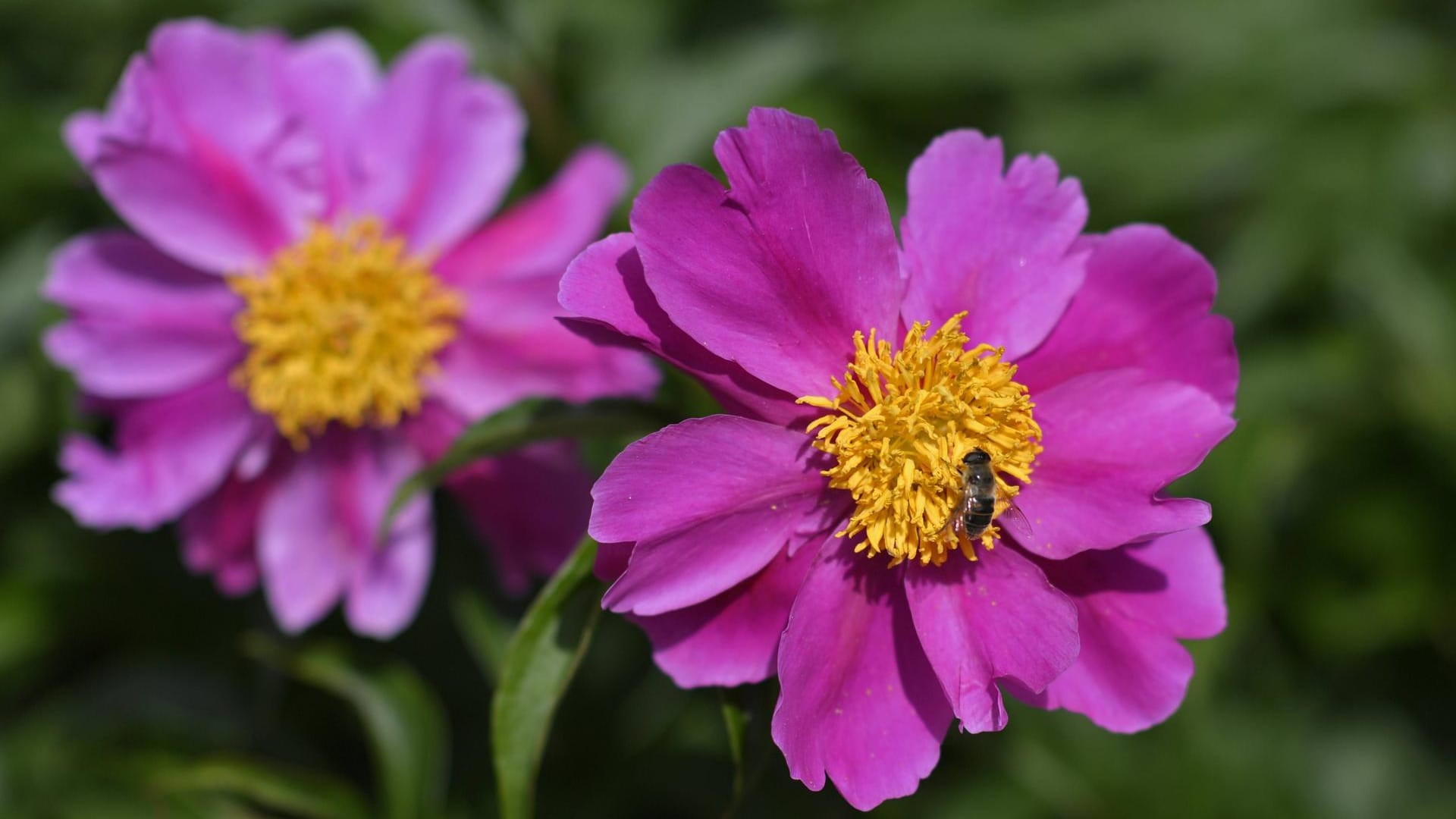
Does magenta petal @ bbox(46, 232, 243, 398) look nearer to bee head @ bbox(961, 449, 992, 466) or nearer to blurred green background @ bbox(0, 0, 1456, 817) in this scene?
blurred green background @ bbox(0, 0, 1456, 817)

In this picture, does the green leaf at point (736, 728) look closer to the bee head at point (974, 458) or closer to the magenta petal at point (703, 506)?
the magenta petal at point (703, 506)

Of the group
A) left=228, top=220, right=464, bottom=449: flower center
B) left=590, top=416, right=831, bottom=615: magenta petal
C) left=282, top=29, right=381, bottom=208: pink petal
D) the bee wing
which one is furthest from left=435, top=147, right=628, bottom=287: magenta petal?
the bee wing

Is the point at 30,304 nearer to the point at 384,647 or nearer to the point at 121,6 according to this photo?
the point at 121,6

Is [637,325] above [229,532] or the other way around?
above

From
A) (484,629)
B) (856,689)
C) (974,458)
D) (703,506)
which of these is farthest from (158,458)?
(974,458)

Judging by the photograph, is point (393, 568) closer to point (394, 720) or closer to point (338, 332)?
point (394, 720)

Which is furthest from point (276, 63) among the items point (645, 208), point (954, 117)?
point (954, 117)

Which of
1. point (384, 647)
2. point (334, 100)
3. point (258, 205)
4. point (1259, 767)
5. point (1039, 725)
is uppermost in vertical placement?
point (334, 100)
